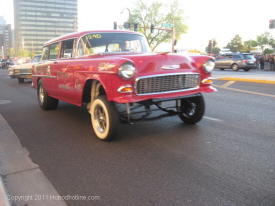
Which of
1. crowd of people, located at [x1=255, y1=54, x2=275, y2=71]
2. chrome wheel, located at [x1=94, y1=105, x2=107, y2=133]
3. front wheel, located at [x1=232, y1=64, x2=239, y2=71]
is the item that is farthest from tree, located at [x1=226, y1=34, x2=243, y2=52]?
chrome wheel, located at [x1=94, y1=105, x2=107, y2=133]

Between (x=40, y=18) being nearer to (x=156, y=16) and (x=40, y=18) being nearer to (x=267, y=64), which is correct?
(x=156, y=16)

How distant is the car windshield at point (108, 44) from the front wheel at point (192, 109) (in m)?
1.33

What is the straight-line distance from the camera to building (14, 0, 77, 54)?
125 m

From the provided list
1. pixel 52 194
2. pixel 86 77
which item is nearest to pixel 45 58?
pixel 86 77

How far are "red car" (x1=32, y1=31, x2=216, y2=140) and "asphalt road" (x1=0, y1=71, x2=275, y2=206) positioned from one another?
1.30 ft

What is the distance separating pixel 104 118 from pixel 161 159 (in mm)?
1238

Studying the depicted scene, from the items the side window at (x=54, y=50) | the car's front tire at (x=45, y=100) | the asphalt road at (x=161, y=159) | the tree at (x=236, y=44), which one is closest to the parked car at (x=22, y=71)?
the car's front tire at (x=45, y=100)

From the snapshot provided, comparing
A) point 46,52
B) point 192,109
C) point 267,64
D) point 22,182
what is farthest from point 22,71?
point 267,64

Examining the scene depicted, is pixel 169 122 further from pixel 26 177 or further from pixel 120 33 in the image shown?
pixel 26 177

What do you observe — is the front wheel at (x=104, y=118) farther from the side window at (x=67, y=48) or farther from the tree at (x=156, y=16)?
the tree at (x=156, y=16)

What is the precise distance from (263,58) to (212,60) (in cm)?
2561

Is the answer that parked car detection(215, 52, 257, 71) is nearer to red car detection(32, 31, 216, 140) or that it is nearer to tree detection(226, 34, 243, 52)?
red car detection(32, 31, 216, 140)

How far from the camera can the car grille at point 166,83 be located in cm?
405

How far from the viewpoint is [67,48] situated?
584cm
